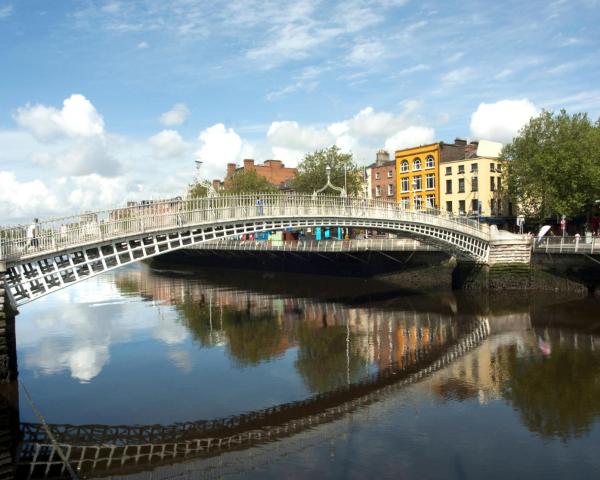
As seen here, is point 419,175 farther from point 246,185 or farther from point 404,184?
point 246,185

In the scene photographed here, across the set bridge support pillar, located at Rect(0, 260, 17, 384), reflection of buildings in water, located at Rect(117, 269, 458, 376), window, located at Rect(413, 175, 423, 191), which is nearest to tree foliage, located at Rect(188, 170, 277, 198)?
window, located at Rect(413, 175, 423, 191)

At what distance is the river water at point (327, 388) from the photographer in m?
11.4

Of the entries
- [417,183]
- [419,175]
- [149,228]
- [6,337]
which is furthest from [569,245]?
[6,337]

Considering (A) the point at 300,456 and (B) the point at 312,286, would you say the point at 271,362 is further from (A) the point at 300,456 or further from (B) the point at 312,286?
(B) the point at 312,286

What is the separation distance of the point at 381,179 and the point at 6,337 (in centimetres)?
4579

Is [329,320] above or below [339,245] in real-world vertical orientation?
below

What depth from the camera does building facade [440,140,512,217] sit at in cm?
4753

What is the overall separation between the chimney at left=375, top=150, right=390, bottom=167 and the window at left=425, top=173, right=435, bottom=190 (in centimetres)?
756

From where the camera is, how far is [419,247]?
1496 inches

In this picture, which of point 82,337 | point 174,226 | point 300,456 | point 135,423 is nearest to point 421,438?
point 300,456

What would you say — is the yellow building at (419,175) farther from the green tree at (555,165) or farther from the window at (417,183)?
the green tree at (555,165)

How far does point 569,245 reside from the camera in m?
30.2

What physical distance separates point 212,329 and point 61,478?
45.2 ft

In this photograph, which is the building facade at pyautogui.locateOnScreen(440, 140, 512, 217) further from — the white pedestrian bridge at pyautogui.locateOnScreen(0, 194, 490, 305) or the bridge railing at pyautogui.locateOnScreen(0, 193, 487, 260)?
the bridge railing at pyautogui.locateOnScreen(0, 193, 487, 260)
